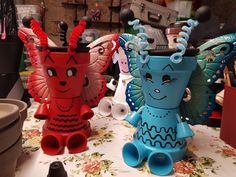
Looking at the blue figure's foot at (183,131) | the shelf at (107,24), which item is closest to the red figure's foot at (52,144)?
the blue figure's foot at (183,131)

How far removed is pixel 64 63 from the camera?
1.29 feet

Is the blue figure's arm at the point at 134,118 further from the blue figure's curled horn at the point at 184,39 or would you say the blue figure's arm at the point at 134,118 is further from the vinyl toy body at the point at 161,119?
the blue figure's curled horn at the point at 184,39

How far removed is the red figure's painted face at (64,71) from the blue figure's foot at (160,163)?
200 millimetres

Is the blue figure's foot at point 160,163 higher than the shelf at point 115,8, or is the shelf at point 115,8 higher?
the shelf at point 115,8

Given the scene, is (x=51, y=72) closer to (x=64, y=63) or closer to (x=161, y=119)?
(x=64, y=63)

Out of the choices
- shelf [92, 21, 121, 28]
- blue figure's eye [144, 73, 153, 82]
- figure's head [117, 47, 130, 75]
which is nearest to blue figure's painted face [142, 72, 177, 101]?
blue figure's eye [144, 73, 153, 82]

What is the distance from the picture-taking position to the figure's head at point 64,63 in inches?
15.2

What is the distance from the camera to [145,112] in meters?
0.41

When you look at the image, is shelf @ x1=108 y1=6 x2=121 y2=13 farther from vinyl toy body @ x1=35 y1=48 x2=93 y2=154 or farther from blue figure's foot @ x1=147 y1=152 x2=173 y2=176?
blue figure's foot @ x1=147 y1=152 x2=173 y2=176

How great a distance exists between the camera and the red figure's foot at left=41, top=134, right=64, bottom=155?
1.32ft

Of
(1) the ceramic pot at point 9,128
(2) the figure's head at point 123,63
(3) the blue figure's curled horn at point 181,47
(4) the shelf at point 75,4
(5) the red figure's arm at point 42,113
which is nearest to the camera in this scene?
(1) the ceramic pot at point 9,128

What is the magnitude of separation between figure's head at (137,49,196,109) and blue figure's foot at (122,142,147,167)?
0.26ft

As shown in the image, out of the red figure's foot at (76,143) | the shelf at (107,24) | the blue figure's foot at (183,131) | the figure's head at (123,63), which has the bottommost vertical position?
the red figure's foot at (76,143)

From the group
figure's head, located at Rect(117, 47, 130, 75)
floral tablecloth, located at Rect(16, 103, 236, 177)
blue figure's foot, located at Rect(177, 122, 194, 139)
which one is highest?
figure's head, located at Rect(117, 47, 130, 75)
